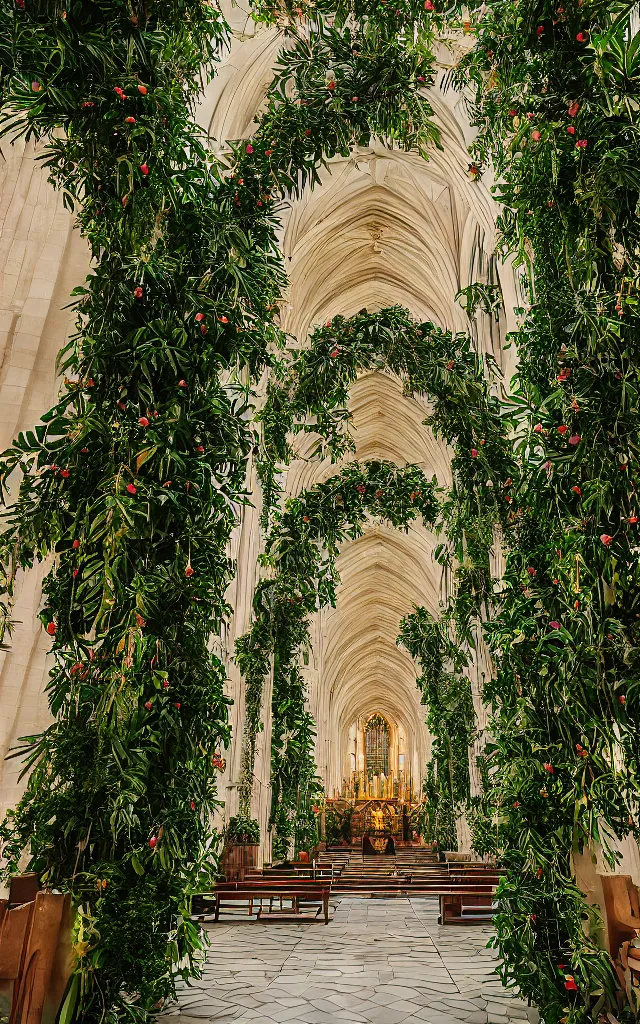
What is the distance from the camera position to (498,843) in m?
4.32

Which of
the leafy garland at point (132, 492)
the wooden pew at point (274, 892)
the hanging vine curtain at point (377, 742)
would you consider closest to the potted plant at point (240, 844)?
the wooden pew at point (274, 892)

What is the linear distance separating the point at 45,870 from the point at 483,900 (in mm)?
7060

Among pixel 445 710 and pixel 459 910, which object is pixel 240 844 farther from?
pixel 445 710

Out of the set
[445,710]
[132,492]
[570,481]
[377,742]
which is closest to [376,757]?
[377,742]

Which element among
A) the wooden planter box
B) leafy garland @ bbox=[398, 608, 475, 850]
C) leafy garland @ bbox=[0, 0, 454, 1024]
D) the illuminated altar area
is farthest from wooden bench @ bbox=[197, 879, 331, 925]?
the illuminated altar area

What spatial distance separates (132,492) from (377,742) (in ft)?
141

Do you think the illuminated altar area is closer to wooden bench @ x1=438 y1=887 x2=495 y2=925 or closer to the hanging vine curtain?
the hanging vine curtain

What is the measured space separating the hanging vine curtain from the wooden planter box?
Result: 3460 cm

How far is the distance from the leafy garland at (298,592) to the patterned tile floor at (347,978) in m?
3.53

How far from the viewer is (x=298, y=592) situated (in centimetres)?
1066

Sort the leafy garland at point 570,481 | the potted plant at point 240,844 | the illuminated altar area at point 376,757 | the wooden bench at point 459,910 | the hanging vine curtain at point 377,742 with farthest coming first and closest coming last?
the hanging vine curtain at point 377,742, the illuminated altar area at point 376,757, the potted plant at point 240,844, the wooden bench at point 459,910, the leafy garland at point 570,481

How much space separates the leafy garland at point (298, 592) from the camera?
9.12 m

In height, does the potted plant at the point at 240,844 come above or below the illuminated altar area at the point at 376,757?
below

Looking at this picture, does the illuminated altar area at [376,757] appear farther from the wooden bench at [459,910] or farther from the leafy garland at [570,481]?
the leafy garland at [570,481]
